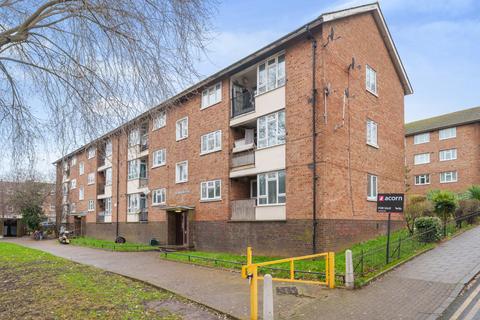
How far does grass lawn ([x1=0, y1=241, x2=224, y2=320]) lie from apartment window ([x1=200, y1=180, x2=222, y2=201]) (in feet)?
24.9

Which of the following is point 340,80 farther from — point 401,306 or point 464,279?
point 401,306

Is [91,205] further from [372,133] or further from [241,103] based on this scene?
[372,133]

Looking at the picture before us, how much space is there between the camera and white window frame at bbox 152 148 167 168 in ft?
88.2

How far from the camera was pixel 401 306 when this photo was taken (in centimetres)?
862

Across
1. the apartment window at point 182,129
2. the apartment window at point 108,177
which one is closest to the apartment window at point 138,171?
the apartment window at point 108,177

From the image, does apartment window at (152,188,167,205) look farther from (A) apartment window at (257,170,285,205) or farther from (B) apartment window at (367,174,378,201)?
(B) apartment window at (367,174,378,201)

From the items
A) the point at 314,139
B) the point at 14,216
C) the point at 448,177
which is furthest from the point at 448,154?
the point at 14,216

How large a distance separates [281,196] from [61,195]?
37.8 metres

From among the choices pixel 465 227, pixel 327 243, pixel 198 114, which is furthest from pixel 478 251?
pixel 198 114

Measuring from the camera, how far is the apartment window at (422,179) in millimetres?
41688

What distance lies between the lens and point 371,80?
65.6 ft

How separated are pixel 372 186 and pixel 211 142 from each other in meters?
8.83

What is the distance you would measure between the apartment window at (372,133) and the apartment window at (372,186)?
1603 millimetres

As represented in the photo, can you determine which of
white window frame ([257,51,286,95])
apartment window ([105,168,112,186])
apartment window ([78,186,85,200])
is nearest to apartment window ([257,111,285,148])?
white window frame ([257,51,286,95])
